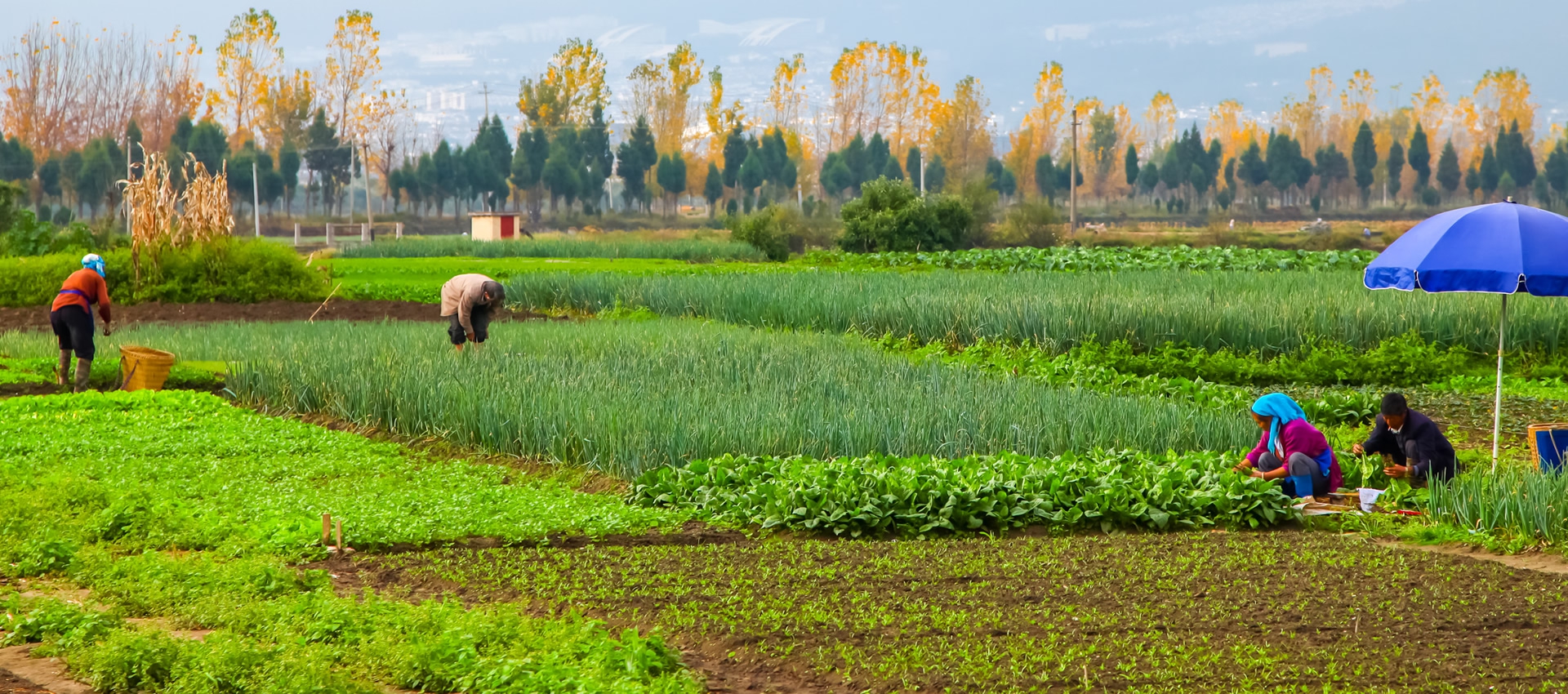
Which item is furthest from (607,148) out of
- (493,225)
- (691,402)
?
(691,402)

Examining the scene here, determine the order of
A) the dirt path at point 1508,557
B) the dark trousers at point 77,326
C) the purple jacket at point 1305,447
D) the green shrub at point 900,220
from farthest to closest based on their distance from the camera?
the green shrub at point 900,220, the dark trousers at point 77,326, the purple jacket at point 1305,447, the dirt path at point 1508,557

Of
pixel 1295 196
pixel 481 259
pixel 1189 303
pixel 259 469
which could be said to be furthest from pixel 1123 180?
pixel 259 469

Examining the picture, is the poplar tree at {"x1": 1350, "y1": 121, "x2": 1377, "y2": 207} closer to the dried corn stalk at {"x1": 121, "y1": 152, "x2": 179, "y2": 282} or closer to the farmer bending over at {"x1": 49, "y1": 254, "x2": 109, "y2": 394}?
the dried corn stalk at {"x1": 121, "y1": 152, "x2": 179, "y2": 282}

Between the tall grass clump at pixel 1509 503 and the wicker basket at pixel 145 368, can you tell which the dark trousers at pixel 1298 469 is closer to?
the tall grass clump at pixel 1509 503

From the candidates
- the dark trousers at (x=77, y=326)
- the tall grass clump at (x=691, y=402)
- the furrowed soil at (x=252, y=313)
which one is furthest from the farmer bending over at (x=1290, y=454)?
the furrowed soil at (x=252, y=313)

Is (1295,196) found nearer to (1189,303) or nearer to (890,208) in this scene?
(890,208)

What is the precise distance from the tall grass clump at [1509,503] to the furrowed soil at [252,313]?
1625cm

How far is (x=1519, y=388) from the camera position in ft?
45.8

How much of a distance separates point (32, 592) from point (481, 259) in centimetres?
2791

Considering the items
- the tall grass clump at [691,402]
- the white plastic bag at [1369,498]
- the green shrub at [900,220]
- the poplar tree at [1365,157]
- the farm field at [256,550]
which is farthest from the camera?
the poplar tree at [1365,157]

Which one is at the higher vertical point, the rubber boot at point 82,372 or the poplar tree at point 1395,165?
the poplar tree at point 1395,165

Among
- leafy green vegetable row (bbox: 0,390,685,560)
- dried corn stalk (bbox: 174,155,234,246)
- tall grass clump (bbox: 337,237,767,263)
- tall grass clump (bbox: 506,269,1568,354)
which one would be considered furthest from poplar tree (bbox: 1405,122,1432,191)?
leafy green vegetable row (bbox: 0,390,685,560)

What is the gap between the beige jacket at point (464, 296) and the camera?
13.2 m

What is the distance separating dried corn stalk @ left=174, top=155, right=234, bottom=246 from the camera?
22.4m
